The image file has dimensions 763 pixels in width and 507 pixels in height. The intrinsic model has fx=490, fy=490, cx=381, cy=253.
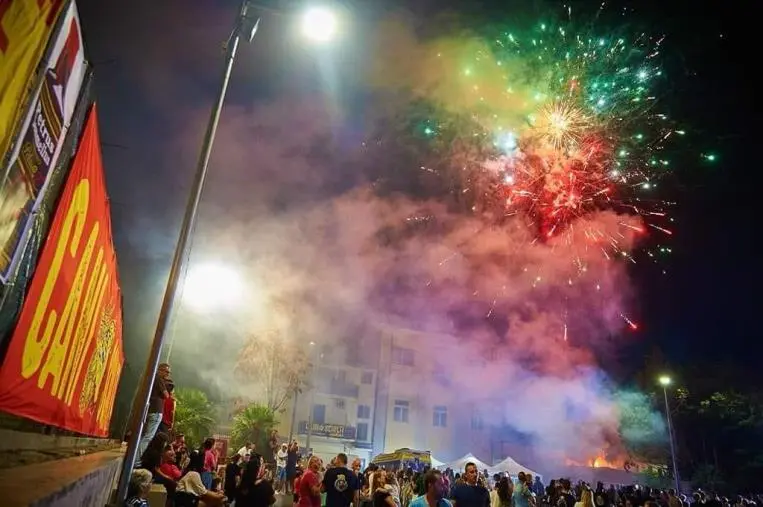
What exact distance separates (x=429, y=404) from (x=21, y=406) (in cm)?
4392

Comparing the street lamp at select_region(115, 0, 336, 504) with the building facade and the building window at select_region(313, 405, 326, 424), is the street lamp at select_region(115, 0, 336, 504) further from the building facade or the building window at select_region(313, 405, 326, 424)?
the building window at select_region(313, 405, 326, 424)

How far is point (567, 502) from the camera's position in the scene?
1516 cm

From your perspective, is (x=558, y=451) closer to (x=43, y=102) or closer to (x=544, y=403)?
(x=544, y=403)

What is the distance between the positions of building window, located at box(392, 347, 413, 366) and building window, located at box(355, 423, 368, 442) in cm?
666

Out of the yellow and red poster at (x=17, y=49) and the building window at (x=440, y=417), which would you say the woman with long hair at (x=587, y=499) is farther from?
the building window at (x=440, y=417)

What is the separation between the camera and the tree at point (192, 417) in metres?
25.5

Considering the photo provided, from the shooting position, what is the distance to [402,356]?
4841cm

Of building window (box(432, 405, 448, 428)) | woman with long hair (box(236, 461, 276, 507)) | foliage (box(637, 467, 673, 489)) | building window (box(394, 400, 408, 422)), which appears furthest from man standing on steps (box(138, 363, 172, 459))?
building window (box(394, 400, 408, 422))

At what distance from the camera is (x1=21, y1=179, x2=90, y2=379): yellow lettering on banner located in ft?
15.0

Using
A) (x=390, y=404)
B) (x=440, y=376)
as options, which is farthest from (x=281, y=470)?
(x=440, y=376)

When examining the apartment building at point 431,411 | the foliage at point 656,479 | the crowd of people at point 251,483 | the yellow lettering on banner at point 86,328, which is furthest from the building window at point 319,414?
the yellow lettering on banner at point 86,328

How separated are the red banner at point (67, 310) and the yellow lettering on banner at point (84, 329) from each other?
0.01 metres

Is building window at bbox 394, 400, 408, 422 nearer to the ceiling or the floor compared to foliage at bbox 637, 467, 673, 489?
nearer to the ceiling

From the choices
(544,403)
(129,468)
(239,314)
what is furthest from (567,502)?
(544,403)
